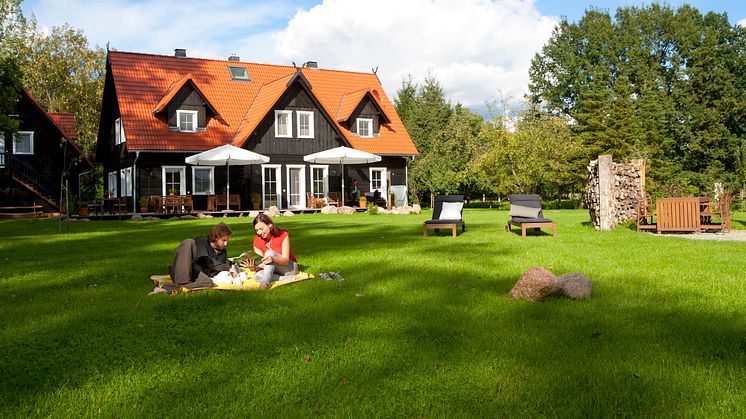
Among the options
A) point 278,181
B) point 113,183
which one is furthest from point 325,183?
point 113,183

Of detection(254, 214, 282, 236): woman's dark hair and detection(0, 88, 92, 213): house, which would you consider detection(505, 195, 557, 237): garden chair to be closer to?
detection(254, 214, 282, 236): woman's dark hair

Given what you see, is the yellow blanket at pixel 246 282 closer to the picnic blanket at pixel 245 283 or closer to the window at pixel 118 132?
the picnic blanket at pixel 245 283

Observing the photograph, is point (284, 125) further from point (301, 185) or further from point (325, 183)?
point (325, 183)

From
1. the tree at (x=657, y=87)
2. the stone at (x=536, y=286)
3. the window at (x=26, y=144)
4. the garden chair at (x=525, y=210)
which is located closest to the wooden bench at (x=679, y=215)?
the garden chair at (x=525, y=210)

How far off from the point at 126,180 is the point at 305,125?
8.10 m

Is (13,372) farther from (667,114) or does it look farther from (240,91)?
(667,114)

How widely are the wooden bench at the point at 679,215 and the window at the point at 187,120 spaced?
20.0 metres

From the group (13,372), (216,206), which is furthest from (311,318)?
(216,206)

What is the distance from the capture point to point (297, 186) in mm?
30141

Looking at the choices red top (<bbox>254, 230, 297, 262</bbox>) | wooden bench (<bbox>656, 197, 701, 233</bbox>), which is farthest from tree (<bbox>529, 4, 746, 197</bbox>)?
red top (<bbox>254, 230, 297, 262</bbox>)

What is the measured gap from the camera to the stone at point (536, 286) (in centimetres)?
673

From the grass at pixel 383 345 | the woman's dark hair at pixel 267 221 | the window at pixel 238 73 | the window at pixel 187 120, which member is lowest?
the grass at pixel 383 345

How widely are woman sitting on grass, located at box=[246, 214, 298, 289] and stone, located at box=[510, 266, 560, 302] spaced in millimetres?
2789

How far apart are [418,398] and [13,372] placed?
276cm
